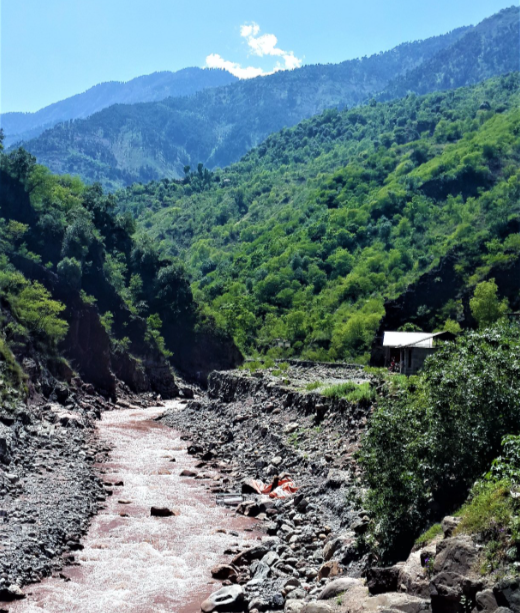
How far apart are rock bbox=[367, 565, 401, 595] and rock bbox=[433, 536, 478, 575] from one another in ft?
4.11

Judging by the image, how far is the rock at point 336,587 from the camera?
1516 centimetres

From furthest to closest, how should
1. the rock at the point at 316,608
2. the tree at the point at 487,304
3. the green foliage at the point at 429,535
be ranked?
the tree at the point at 487,304 → the green foliage at the point at 429,535 → the rock at the point at 316,608

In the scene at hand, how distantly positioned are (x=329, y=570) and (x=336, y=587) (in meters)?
1.91

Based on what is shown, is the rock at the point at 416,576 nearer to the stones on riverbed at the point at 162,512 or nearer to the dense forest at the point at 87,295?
the stones on riverbed at the point at 162,512

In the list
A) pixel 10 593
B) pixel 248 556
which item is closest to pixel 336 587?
pixel 248 556

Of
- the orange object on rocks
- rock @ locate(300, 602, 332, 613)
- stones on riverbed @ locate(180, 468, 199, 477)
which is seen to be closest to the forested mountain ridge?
stones on riverbed @ locate(180, 468, 199, 477)

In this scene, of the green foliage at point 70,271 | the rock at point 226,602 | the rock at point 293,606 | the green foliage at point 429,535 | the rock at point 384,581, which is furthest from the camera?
the green foliage at point 70,271

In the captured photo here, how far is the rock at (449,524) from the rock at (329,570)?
12.4ft

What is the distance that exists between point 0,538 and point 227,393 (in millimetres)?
37352

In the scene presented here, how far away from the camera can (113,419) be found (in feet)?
184

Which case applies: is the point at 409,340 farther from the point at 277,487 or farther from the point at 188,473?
the point at 277,487

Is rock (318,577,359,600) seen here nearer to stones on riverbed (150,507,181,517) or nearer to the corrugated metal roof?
stones on riverbed (150,507,181,517)

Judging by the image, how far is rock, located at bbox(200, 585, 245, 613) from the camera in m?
16.2

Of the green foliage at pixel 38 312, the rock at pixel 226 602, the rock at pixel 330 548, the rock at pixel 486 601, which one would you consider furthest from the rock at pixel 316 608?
the green foliage at pixel 38 312
